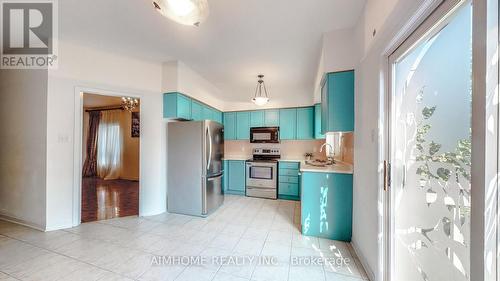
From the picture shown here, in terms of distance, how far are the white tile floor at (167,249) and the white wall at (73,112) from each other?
0.38 meters

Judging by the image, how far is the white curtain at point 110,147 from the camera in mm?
6199

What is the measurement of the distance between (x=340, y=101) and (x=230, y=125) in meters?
3.26

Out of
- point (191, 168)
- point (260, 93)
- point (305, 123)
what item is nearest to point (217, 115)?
point (260, 93)

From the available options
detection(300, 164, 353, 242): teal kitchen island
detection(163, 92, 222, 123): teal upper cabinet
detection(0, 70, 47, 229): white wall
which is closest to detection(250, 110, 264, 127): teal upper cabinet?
detection(163, 92, 222, 123): teal upper cabinet

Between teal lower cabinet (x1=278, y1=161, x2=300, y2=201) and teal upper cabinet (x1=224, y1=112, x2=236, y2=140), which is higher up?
teal upper cabinet (x1=224, y1=112, x2=236, y2=140)

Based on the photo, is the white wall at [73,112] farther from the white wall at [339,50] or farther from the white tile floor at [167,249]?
the white wall at [339,50]

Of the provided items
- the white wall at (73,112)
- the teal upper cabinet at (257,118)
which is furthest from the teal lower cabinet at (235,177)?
the white wall at (73,112)

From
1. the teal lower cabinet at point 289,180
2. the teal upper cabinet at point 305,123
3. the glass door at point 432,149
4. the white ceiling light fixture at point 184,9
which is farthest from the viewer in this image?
the teal upper cabinet at point 305,123

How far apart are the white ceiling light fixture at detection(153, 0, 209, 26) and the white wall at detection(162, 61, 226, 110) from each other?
82.2 inches

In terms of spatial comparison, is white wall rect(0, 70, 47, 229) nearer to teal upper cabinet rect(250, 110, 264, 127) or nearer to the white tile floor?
the white tile floor

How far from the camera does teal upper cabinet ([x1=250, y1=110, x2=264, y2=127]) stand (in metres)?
4.85

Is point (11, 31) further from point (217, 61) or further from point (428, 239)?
point (428, 239)

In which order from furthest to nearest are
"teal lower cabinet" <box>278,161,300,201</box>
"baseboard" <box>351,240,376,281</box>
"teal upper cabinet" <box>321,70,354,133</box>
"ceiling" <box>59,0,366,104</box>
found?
"teal lower cabinet" <box>278,161,300,201</box> → "teal upper cabinet" <box>321,70,354,133</box> → "ceiling" <box>59,0,366,104</box> → "baseboard" <box>351,240,376,281</box>

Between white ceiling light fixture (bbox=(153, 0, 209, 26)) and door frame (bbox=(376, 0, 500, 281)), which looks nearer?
door frame (bbox=(376, 0, 500, 281))
